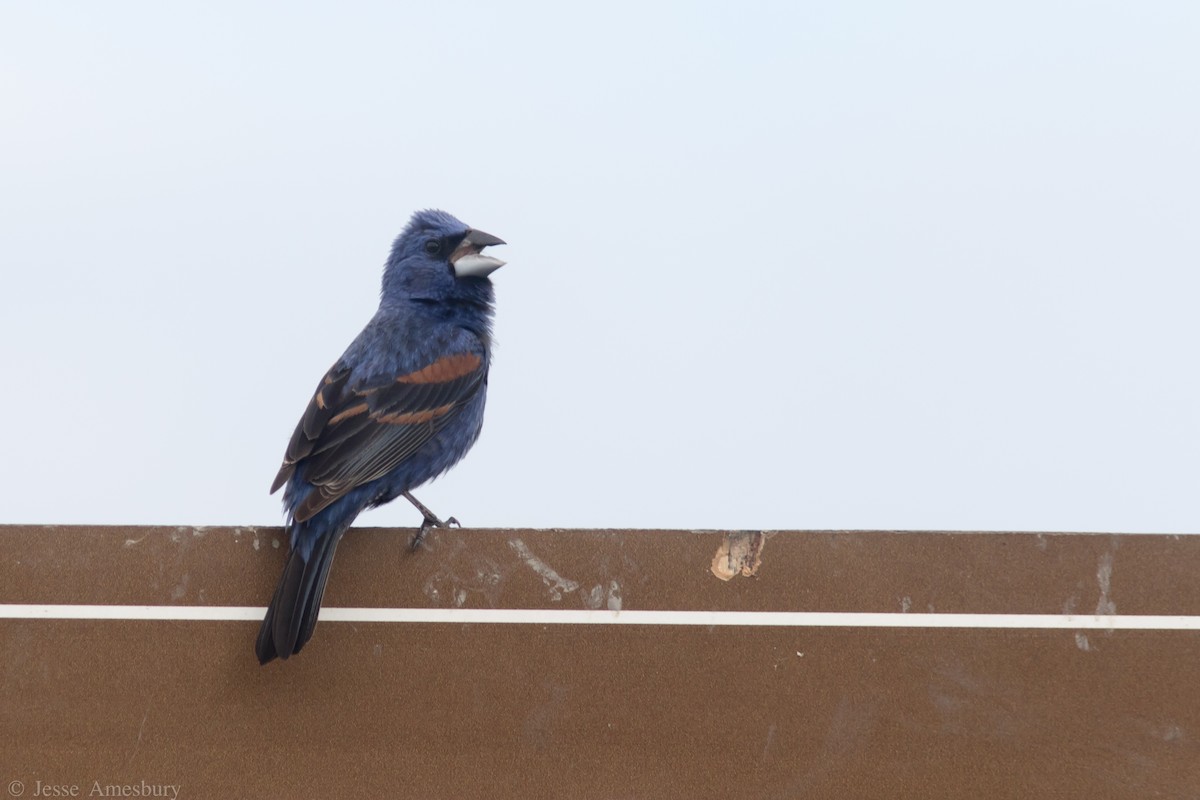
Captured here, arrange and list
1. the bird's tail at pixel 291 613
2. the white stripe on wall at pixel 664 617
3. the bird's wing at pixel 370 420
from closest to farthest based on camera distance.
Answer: the bird's tail at pixel 291 613, the white stripe on wall at pixel 664 617, the bird's wing at pixel 370 420

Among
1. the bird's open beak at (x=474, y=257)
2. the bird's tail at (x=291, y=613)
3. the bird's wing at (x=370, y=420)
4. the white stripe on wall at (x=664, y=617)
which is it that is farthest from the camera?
the bird's open beak at (x=474, y=257)

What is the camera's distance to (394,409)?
363cm

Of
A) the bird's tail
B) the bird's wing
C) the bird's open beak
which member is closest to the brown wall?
the bird's tail

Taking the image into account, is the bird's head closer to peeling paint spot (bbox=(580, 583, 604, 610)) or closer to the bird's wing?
the bird's wing

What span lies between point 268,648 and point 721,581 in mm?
1055

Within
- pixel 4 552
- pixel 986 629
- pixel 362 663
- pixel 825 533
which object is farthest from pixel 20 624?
pixel 986 629

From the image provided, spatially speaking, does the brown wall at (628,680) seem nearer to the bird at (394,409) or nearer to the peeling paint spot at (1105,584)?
the peeling paint spot at (1105,584)

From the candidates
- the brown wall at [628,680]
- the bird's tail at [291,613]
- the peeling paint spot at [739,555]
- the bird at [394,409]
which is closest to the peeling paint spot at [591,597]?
the brown wall at [628,680]

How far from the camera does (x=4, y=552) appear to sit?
2.96 metres

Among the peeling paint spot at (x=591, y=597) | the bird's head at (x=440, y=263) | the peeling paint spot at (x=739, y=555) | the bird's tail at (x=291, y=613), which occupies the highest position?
the bird's head at (x=440, y=263)

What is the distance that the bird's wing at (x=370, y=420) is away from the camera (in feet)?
11.1

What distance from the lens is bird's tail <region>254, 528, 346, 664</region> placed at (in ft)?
9.04

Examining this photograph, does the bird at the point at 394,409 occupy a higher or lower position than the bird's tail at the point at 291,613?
higher

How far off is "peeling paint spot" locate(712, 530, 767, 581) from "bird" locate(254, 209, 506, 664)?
2.38ft
